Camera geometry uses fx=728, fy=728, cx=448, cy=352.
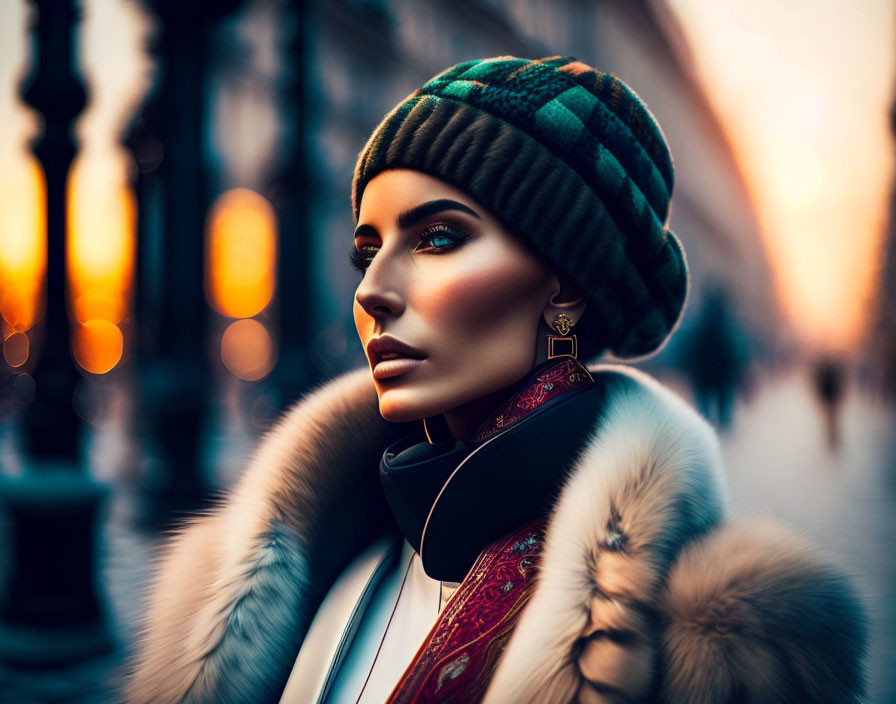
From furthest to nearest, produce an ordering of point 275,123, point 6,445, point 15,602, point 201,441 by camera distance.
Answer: point 275,123 < point 6,445 < point 201,441 < point 15,602

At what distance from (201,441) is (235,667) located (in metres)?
5.85

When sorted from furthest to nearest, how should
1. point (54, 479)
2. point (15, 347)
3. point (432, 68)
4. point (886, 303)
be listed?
point (886, 303) < point (15, 347) < point (432, 68) < point (54, 479)

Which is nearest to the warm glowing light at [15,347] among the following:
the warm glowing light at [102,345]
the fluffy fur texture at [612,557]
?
the warm glowing light at [102,345]

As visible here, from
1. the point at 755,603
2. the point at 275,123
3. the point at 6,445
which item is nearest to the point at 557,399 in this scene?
the point at 755,603

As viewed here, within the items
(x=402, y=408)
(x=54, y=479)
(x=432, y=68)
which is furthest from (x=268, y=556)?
(x=432, y=68)

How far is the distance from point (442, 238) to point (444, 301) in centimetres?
13

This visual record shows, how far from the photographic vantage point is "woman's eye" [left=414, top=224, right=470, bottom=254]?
1.30 meters

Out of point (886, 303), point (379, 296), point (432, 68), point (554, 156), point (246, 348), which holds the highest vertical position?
point (554, 156)

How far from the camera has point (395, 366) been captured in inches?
50.4

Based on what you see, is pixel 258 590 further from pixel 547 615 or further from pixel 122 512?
pixel 122 512

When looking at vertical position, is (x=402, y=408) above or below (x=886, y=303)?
above

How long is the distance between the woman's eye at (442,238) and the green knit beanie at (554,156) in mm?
73

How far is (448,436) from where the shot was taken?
1.49 m

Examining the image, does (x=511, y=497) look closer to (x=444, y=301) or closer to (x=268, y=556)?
(x=444, y=301)
